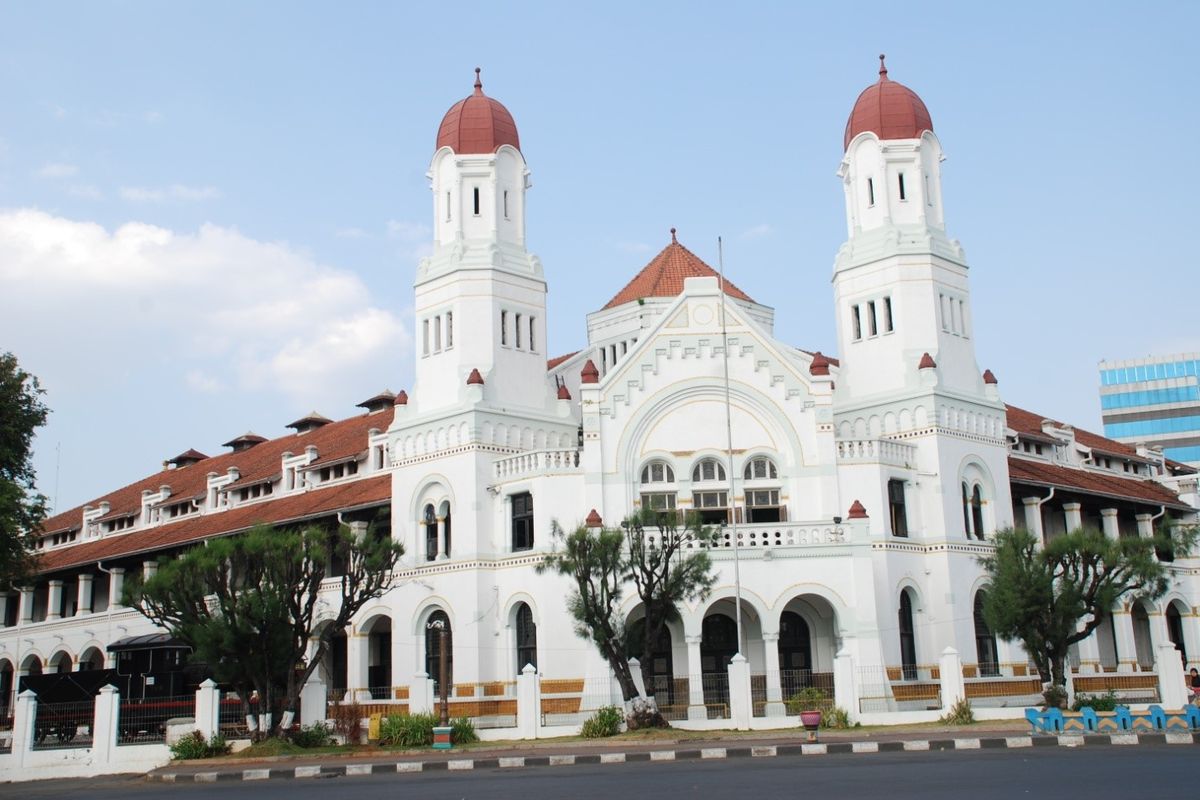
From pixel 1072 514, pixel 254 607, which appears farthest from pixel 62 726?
pixel 1072 514

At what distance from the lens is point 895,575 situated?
37.6 metres

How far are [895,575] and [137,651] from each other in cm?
2267

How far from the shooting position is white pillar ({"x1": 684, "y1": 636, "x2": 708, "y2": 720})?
33438 millimetres

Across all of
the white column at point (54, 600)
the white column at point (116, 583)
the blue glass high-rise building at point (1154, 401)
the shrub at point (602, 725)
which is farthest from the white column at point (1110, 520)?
the blue glass high-rise building at point (1154, 401)

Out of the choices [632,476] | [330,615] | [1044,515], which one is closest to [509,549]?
[632,476]

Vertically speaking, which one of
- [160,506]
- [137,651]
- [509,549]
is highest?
[160,506]

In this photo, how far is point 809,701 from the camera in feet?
109

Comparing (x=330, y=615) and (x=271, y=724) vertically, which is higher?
(x=330, y=615)

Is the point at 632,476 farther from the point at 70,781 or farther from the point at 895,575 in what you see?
the point at 70,781

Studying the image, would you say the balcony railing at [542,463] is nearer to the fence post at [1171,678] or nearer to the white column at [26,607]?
the fence post at [1171,678]

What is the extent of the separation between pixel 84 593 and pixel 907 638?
35.1 meters

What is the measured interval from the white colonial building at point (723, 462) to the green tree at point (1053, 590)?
136 inches

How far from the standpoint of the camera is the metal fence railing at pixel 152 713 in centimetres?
3325

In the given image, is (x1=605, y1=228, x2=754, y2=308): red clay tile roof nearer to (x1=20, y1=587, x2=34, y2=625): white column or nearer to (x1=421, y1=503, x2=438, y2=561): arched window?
(x1=421, y1=503, x2=438, y2=561): arched window
